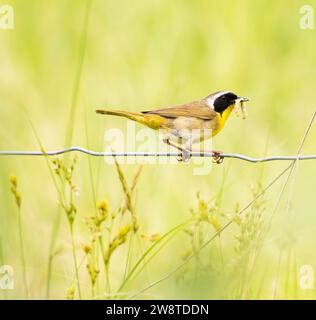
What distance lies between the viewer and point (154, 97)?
6.22 metres

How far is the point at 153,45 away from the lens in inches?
259

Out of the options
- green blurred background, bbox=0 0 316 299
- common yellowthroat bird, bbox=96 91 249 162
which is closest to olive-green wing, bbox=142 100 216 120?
common yellowthroat bird, bbox=96 91 249 162

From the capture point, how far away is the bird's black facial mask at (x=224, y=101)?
575 centimetres

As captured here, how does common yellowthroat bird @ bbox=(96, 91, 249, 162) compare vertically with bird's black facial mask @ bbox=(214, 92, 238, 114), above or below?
below

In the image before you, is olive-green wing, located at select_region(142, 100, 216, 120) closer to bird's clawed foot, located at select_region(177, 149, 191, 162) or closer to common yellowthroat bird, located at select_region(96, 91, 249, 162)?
common yellowthroat bird, located at select_region(96, 91, 249, 162)

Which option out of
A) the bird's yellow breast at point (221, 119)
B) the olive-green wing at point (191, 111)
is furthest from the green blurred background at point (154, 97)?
the olive-green wing at point (191, 111)

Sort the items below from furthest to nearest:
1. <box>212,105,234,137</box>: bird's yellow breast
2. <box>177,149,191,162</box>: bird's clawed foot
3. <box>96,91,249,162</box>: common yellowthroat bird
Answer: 1. <box>212,105,234,137</box>: bird's yellow breast
2. <box>96,91,249,162</box>: common yellowthroat bird
3. <box>177,149,191,162</box>: bird's clawed foot

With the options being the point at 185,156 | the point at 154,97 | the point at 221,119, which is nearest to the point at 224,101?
the point at 221,119

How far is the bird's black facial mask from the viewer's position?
575cm

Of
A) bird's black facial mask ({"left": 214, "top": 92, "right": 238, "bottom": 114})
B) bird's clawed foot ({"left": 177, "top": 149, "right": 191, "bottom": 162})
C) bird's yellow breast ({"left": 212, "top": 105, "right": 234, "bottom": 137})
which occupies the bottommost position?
bird's clawed foot ({"left": 177, "top": 149, "right": 191, "bottom": 162})

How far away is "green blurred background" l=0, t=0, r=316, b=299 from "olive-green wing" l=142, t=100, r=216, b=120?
13.1 inches

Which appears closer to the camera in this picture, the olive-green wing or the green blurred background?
the green blurred background

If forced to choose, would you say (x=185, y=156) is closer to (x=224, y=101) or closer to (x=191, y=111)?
(x=191, y=111)

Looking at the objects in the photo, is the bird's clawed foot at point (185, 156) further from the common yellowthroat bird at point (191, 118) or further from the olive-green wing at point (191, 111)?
the olive-green wing at point (191, 111)
